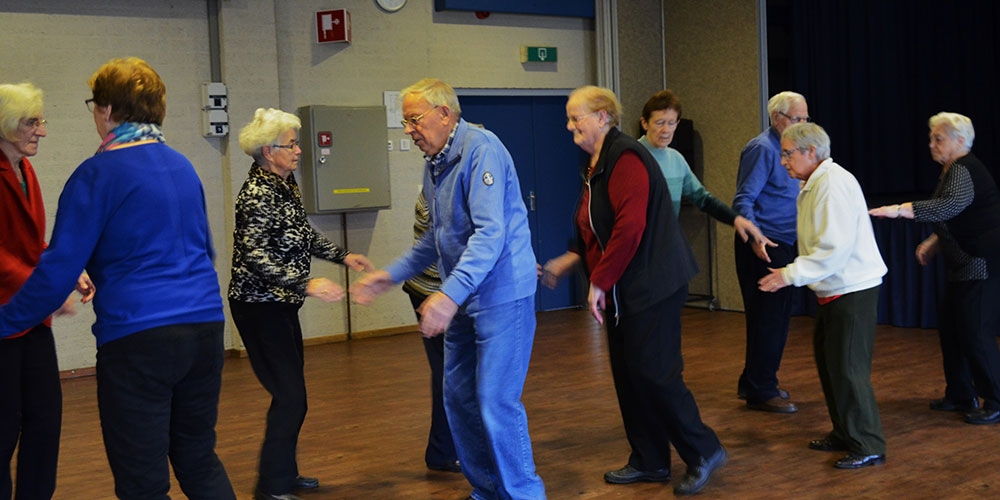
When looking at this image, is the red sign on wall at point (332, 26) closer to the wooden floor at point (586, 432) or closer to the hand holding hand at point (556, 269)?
the wooden floor at point (586, 432)

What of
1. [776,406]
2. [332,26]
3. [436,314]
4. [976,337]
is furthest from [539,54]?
[436,314]

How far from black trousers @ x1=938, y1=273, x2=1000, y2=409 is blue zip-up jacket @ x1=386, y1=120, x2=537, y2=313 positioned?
2555mm

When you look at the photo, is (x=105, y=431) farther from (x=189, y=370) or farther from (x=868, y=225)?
(x=868, y=225)

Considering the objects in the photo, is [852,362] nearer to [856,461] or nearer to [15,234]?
[856,461]

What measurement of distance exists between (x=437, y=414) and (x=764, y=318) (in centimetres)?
185

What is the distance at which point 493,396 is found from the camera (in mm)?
3373

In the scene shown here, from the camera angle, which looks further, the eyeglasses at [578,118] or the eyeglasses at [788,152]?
the eyeglasses at [788,152]

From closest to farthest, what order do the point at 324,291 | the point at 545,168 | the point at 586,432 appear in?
the point at 324,291 < the point at 586,432 < the point at 545,168

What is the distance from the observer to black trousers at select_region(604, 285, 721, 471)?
3.75m

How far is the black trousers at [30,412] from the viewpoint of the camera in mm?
2941

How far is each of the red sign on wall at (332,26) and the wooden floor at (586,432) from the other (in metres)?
2.48

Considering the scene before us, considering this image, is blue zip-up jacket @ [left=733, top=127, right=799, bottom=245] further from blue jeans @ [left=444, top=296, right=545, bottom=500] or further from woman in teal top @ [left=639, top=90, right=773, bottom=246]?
blue jeans @ [left=444, top=296, right=545, bottom=500]

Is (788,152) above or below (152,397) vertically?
above

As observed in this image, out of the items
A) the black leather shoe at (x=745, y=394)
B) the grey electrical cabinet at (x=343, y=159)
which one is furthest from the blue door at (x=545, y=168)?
the black leather shoe at (x=745, y=394)
